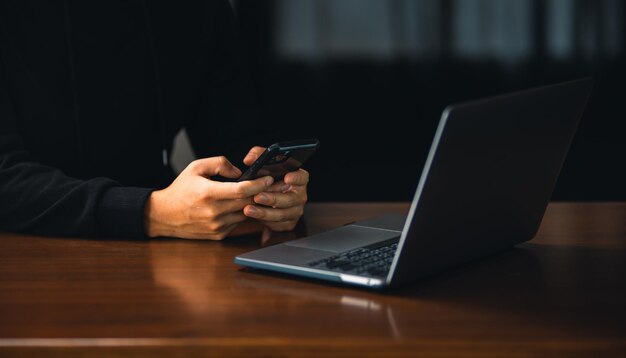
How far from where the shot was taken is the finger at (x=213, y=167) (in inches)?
51.5

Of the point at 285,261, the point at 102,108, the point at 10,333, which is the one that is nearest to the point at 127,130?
the point at 102,108

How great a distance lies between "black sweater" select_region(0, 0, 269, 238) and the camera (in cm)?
168

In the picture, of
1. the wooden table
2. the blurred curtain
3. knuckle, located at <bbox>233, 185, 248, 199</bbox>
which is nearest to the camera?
the wooden table

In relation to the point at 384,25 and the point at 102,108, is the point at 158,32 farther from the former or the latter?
the point at 384,25

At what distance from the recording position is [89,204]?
1.30 m

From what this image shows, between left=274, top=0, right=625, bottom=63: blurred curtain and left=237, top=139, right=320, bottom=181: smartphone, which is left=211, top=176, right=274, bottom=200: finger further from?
left=274, top=0, right=625, bottom=63: blurred curtain

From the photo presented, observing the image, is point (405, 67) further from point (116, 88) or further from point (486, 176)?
point (486, 176)

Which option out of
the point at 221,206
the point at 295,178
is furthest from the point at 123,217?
the point at 295,178

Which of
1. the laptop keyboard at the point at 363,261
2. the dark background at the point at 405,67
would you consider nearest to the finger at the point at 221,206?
the laptop keyboard at the point at 363,261

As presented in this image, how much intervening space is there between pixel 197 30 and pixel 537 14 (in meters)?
1.70

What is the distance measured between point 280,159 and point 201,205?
138 millimetres

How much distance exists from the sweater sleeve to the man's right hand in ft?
0.09

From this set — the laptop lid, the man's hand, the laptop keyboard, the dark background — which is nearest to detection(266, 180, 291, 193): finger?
the man's hand

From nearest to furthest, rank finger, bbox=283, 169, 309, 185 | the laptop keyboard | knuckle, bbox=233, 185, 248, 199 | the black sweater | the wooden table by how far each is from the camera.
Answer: the wooden table
the laptop keyboard
knuckle, bbox=233, 185, 248, 199
finger, bbox=283, 169, 309, 185
the black sweater
